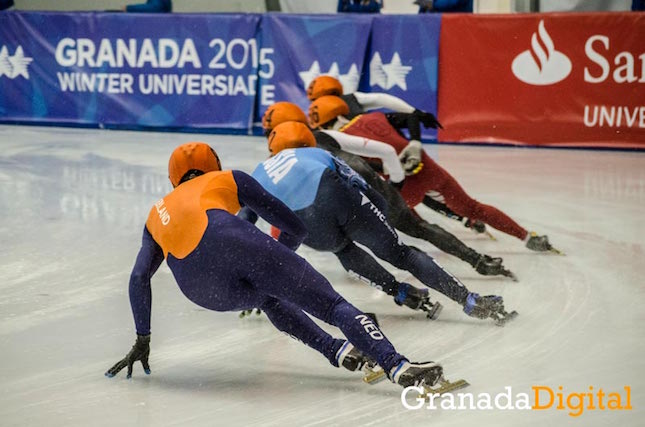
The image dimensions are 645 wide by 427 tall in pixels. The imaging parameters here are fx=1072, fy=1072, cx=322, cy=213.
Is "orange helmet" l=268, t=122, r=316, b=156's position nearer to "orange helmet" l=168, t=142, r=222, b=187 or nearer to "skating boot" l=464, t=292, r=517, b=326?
"orange helmet" l=168, t=142, r=222, b=187

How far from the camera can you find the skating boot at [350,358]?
13.7ft

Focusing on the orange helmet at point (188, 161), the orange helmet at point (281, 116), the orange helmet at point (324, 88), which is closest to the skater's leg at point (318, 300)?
the orange helmet at point (188, 161)

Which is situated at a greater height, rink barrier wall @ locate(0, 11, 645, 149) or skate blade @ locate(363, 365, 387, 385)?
skate blade @ locate(363, 365, 387, 385)

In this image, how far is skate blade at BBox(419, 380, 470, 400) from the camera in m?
4.07

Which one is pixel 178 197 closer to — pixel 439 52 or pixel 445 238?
pixel 445 238

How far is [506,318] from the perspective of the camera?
5.21 meters

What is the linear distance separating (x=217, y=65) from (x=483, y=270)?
23.6 ft

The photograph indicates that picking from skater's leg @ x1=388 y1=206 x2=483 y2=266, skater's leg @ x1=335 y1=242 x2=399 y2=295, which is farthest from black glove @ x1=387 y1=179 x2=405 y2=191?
skater's leg @ x1=335 y1=242 x2=399 y2=295

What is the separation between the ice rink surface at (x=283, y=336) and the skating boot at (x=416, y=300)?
6 centimetres

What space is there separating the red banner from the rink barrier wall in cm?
1

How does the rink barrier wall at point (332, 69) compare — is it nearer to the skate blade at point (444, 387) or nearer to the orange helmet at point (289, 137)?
the orange helmet at point (289, 137)

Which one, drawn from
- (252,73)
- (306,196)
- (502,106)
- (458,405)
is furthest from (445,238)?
(252,73)

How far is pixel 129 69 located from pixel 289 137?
8221mm

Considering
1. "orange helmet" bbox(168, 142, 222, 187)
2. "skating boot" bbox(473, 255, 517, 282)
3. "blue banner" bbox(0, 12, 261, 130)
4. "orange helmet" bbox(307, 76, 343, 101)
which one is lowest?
"blue banner" bbox(0, 12, 261, 130)
